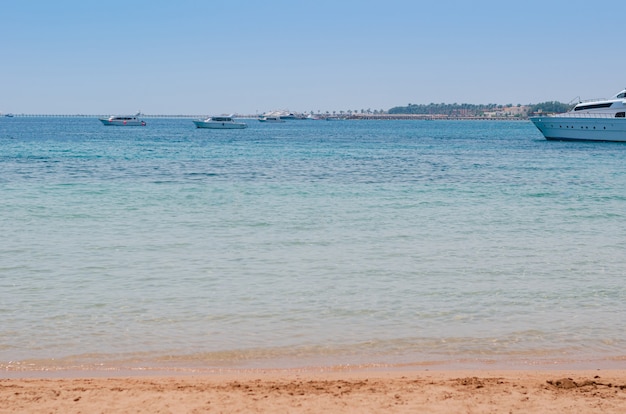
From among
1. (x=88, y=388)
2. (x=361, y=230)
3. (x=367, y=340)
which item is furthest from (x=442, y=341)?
(x=361, y=230)

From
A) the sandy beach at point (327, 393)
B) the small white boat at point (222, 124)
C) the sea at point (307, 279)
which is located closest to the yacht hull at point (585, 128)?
the sea at point (307, 279)

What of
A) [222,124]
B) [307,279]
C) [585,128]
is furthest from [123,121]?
[307,279]

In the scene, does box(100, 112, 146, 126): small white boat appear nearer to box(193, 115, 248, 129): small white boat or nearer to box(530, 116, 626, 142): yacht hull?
box(193, 115, 248, 129): small white boat

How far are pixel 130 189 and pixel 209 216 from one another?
8.62 m

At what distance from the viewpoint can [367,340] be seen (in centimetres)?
1002

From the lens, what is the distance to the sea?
9602 millimetres

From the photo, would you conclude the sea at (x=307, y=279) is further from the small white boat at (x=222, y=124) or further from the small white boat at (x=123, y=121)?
the small white boat at (x=123, y=121)

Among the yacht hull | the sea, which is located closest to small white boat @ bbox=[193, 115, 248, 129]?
the yacht hull

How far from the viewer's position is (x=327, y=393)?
7.68 meters

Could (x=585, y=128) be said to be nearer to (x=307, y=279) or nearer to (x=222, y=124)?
(x=307, y=279)

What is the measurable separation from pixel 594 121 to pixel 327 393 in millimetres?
69162

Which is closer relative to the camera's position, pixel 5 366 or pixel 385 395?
pixel 385 395

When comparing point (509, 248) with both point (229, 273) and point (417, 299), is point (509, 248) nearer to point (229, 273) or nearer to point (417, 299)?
point (417, 299)

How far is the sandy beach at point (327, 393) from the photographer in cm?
722
